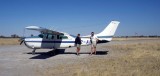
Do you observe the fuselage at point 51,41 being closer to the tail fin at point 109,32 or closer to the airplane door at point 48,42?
the airplane door at point 48,42

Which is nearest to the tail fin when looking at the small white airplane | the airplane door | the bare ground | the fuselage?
the small white airplane

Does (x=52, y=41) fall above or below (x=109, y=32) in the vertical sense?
below

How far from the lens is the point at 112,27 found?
22.1m

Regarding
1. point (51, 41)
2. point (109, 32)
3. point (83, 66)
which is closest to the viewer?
point (83, 66)

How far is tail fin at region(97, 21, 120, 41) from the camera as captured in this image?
21891 mm

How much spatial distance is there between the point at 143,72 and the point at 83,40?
1158 cm

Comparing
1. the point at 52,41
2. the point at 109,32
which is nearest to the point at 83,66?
the point at 52,41

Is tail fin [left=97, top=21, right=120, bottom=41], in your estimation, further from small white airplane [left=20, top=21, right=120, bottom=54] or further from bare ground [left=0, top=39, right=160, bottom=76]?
bare ground [left=0, top=39, right=160, bottom=76]

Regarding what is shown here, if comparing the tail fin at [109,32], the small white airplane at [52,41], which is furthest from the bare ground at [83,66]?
the tail fin at [109,32]

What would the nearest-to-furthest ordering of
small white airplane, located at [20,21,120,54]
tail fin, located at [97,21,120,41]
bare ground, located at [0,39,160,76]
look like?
bare ground, located at [0,39,160,76], small white airplane, located at [20,21,120,54], tail fin, located at [97,21,120,41]

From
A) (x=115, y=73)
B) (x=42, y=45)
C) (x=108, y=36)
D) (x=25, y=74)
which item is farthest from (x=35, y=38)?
(x=115, y=73)

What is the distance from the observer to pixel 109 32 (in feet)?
72.2

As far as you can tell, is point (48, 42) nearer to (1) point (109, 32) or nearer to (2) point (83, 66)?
(1) point (109, 32)

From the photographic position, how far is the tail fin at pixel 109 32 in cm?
2189
